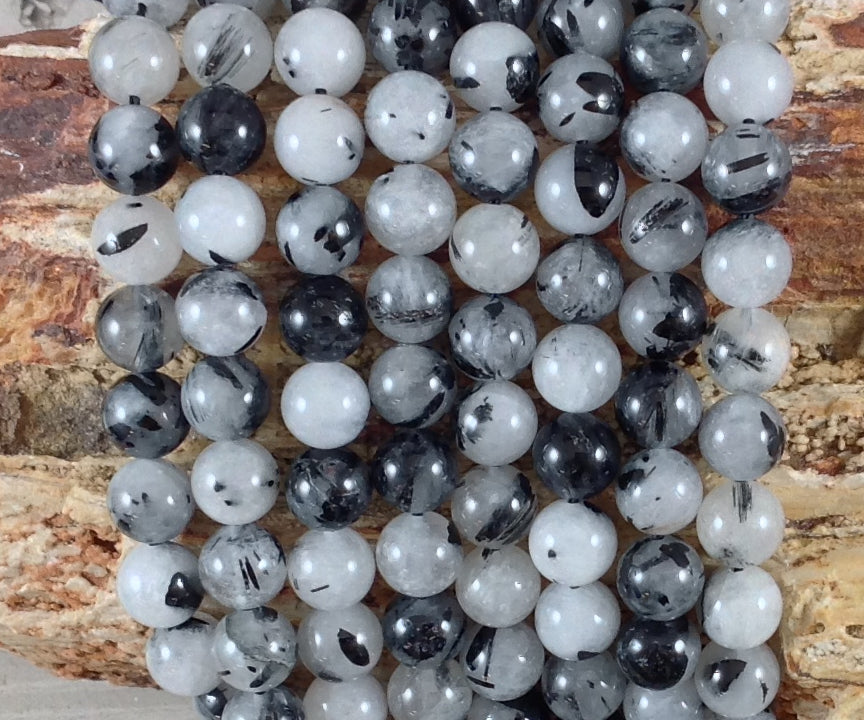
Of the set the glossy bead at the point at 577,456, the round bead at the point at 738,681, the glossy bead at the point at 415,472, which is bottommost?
the round bead at the point at 738,681

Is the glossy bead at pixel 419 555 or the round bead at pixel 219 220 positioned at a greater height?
the round bead at pixel 219 220

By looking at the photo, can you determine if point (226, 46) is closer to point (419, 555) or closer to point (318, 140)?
point (318, 140)

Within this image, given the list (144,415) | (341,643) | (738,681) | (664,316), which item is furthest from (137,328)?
(738,681)

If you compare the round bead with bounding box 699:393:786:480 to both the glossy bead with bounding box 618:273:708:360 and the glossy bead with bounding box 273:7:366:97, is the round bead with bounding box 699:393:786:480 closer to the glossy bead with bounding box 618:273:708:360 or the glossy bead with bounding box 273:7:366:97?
the glossy bead with bounding box 618:273:708:360

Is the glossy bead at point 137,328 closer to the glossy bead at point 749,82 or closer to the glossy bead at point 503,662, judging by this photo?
the glossy bead at point 503,662

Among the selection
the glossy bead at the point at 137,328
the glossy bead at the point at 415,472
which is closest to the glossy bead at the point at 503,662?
the glossy bead at the point at 415,472

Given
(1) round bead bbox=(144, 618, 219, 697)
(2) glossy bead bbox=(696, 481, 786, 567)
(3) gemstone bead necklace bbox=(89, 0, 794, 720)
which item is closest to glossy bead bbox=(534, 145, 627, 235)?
(3) gemstone bead necklace bbox=(89, 0, 794, 720)
